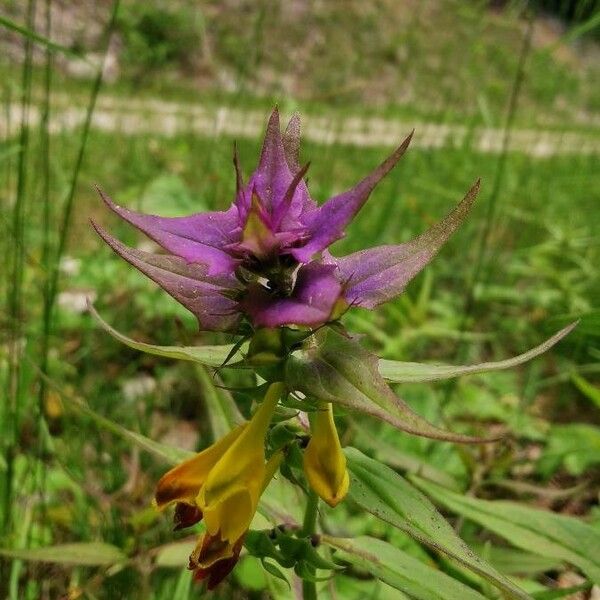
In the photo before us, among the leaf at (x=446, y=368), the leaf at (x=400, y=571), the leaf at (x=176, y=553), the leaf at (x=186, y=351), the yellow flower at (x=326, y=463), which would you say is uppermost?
the leaf at (x=446, y=368)

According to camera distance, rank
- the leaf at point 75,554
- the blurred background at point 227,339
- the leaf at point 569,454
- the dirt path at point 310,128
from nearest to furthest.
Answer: the leaf at point 75,554
the blurred background at point 227,339
the leaf at point 569,454
the dirt path at point 310,128

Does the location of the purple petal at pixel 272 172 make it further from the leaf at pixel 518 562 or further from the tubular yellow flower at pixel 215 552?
the leaf at pixel 518 562

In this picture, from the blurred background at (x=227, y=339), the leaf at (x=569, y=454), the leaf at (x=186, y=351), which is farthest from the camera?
the leaf at (x=569, y=454)

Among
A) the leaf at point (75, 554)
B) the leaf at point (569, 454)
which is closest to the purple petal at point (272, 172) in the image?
the leaf at point (75, 554)

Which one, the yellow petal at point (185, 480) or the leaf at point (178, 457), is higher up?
the yellow petal at point (185, 480)

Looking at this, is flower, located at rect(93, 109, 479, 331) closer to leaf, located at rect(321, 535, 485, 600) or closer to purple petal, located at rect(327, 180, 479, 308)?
purple petal, located at rect(327, 180, 479, 308)

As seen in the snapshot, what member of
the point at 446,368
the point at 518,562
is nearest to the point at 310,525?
the point at 446,368

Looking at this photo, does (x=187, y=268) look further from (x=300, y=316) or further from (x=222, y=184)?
(x=222, y=184)

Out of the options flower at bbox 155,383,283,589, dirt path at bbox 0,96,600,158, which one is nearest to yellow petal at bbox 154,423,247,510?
flower at bbox 155,383,283,589
